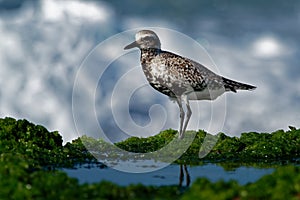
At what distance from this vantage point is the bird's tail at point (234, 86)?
25547mm

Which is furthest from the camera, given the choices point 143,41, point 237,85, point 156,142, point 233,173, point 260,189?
point 156,142

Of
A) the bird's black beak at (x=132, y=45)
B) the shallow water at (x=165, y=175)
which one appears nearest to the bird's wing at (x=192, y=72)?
the bird's black beak at (x=132, y=45)

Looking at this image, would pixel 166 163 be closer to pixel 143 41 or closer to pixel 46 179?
pixel 143 41

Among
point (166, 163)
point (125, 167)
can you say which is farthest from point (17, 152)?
point (166, 163)

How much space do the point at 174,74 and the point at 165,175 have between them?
636cm

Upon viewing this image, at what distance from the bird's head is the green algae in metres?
5.02

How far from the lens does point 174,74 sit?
76.6 ft

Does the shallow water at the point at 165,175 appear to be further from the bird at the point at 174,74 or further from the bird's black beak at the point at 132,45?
the bird's black beak at the point at 132,45

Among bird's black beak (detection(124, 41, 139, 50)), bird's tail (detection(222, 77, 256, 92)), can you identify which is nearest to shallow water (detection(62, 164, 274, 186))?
bird's tail (detection(222, 77, 256, 92))

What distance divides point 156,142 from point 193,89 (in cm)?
476

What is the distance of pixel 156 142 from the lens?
27734mm

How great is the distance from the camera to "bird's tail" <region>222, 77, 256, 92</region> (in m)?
25.5

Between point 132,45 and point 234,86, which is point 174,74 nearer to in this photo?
point 132,45

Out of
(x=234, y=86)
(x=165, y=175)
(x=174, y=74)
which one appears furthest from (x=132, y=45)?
(x=165, y=175)
